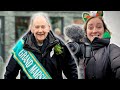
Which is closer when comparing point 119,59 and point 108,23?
point 119,59

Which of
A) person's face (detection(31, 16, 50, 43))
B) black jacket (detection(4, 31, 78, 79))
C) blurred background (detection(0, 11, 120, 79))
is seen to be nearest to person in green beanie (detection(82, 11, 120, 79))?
blurred background (detection(0, 11, 120, 79))

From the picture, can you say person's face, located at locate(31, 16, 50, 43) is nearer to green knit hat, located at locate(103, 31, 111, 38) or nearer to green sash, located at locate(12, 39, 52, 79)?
green sash, located at locate(12, 39, 52, 79)

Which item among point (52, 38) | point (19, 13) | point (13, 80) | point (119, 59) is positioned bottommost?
point (13, 80)

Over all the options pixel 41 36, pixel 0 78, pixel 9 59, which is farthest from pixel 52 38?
pixel 0 78

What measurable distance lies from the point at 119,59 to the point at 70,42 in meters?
0.74

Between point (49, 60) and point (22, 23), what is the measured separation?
0.69 meters

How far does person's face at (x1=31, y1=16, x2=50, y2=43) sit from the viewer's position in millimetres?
3771

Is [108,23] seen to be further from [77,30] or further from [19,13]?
[19,13]

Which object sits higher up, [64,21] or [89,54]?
[64,21]

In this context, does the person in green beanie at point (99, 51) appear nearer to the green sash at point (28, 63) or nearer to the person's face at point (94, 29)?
the person's face at point (94, 29)

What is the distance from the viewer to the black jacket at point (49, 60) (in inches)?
146

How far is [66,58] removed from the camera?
376 centimetres

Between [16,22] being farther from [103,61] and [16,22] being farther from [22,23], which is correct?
[103,61]

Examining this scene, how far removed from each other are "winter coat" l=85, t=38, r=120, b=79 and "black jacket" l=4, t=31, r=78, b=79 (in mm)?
240
